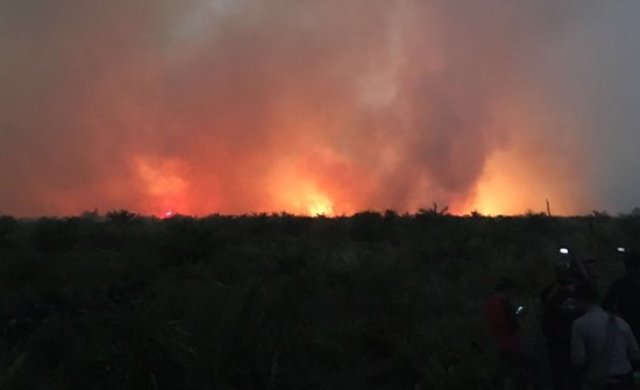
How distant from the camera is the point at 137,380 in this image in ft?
24.6

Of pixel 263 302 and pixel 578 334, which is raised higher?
pixel 263 302

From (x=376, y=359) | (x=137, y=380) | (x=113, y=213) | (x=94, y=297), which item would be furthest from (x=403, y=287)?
(x=113, y=213)

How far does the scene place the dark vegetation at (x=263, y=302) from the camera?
7711 mm

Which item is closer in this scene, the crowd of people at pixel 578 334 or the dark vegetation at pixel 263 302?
the crowd of people at pixel 578 334

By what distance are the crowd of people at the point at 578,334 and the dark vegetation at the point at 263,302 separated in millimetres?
445

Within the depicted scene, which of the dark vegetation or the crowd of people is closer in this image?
the crowd of people

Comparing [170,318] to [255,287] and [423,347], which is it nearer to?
[255,287]

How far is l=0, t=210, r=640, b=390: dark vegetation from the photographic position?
7.71 m

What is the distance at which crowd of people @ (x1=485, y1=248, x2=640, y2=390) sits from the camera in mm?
6953

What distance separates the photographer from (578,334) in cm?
700

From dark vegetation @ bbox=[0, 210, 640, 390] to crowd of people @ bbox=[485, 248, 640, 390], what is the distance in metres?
0.44

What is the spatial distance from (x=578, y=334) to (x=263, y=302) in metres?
5.41

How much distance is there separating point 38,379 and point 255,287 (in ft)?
9.65

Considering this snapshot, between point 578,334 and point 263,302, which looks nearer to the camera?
point 578,334
